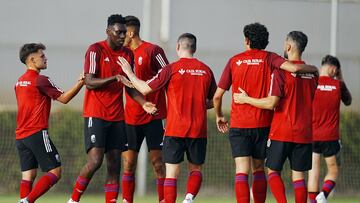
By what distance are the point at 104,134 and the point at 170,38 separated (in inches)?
272

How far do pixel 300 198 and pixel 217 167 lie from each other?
6772mm

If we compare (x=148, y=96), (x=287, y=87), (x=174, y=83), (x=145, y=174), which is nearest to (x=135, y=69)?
(x=148, y=96)

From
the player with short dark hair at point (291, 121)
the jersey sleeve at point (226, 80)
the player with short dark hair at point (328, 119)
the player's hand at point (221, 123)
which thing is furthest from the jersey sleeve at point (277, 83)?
the player with short dark hair at point (328, 119)

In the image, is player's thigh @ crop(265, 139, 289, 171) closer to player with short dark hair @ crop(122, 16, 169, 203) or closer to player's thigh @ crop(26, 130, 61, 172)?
player with short dark hair @ crop(122, 16, 169, 203)

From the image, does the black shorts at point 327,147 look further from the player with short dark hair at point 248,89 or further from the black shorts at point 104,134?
the black shorts at point 104,134

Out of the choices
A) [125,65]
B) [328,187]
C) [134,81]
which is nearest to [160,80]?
[134,81]

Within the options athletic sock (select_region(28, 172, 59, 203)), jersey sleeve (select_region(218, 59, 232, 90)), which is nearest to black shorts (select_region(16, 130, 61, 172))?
athletic sock (select_region(28, 172, 59, 203))

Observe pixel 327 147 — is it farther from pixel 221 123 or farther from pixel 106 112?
pixel 106 112

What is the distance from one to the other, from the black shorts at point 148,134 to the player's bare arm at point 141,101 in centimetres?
91

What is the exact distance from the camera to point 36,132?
1362cm

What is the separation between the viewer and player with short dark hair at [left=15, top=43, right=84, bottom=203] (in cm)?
1357

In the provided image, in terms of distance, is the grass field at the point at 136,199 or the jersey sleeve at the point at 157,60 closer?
the jersey sleeve at the point at 157,60

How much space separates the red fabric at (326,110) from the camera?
51.3 ft

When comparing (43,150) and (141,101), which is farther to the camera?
(43,150)
